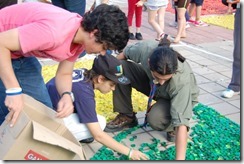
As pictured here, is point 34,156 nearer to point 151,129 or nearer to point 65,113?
point 65,113

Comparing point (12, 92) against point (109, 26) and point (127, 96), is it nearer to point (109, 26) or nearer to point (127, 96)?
point (109, 26)

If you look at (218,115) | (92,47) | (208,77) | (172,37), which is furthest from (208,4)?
(92,47)

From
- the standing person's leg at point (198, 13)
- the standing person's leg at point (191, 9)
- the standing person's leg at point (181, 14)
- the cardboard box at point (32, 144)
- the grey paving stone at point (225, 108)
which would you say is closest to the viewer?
the cardboard box at point (32, 144)

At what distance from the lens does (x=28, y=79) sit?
89.6 inches

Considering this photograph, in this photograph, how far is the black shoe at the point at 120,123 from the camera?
3110 mm

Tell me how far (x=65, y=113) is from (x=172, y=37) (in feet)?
15.1

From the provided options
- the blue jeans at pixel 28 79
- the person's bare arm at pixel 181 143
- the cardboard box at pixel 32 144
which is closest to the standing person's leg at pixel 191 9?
the person's bare arm at pixel 181 143

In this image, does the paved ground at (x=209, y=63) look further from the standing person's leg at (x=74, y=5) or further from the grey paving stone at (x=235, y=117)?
the standing person's leg at (x=74, y=5)

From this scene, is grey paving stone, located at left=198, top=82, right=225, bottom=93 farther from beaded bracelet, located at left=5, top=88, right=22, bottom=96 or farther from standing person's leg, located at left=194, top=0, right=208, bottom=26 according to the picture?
standing person's leg, located at left=194, top=0, right=208, bottom=26

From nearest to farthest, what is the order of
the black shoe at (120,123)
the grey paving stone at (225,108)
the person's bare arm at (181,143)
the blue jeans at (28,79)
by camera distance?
the blue jeans at (28,79) < the person's bare arm at (181,143) < the black shoe at (120,123) < the grey paving stone at (225,108)

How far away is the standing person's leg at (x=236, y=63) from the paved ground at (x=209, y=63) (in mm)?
74

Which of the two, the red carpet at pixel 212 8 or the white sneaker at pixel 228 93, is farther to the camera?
the red carpet at pixel 212 8

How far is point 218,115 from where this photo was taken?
3408mm

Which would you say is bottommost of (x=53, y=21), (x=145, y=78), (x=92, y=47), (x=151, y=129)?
(x=151, y=129)
